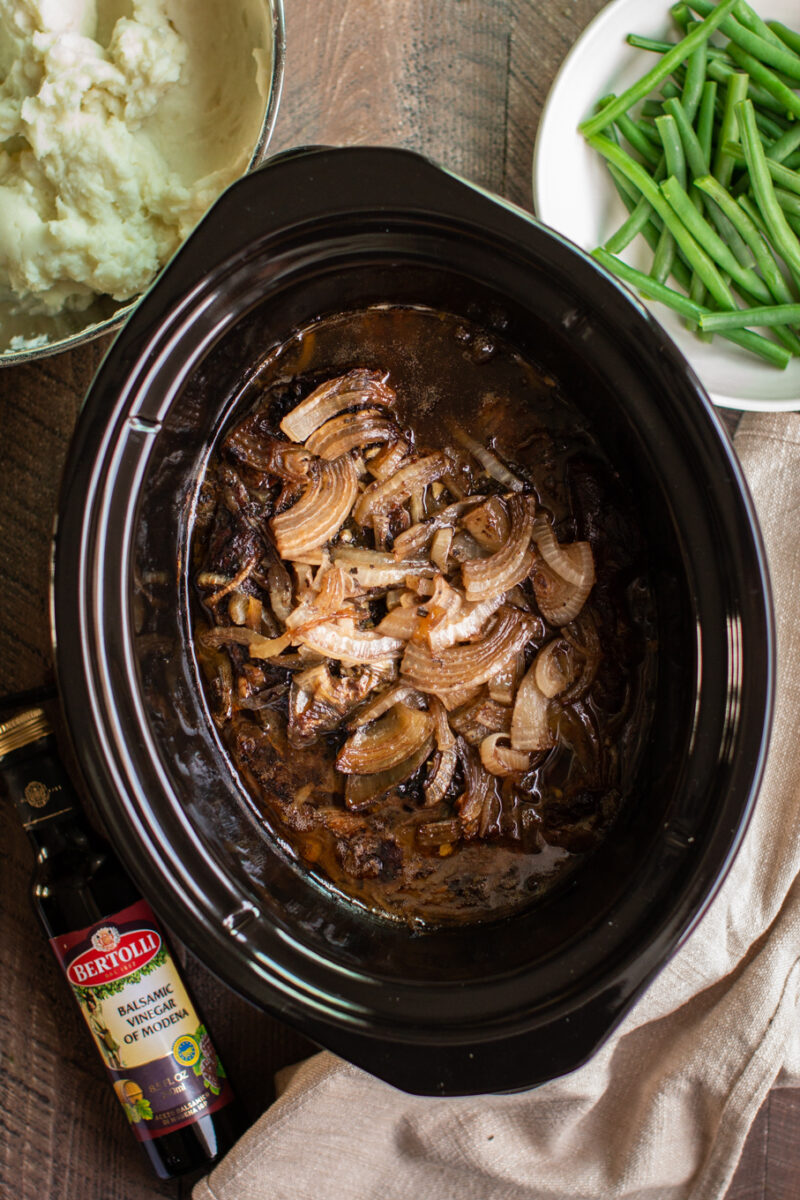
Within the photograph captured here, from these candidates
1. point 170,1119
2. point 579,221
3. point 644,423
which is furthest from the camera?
point 579,221

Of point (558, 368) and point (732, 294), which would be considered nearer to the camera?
point (558, 368)

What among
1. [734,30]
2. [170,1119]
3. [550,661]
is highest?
[734,30]

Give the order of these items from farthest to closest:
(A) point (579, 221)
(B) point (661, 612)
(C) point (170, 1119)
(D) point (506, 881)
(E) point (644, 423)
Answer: (A) point (579, 221)
(C) point (170, 1119)
(D) point (506, 881)
(B) point (661, 612)
(E) point (644, 423)

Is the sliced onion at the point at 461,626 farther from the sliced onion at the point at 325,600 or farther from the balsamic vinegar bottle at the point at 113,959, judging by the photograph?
the balsamic vinegar bottle at the point at 113,959

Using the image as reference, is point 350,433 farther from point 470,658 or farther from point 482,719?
point 482,719

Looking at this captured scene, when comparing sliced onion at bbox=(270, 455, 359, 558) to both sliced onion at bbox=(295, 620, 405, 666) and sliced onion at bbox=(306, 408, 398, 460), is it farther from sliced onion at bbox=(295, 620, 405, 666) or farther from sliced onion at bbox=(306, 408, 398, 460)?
sliced onion at bbox=(295, 620, 405, 666)

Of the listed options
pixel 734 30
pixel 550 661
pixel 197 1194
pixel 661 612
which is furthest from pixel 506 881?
pixel 734 30

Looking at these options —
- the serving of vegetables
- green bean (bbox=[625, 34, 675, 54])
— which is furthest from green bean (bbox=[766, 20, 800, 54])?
green bean (bbox=[625, 34, 675, 54])

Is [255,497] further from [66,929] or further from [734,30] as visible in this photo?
[734,30]
